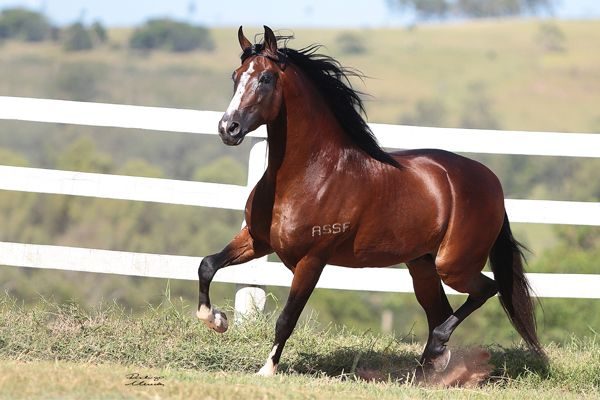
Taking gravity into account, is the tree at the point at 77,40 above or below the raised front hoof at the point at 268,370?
below

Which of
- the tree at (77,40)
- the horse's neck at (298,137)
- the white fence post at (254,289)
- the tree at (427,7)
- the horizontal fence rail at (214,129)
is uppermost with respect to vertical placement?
the horse's neck at (298,137)

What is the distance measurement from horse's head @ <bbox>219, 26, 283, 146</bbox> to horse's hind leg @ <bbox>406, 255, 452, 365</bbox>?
169cm

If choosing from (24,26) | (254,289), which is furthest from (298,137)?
(24,26)

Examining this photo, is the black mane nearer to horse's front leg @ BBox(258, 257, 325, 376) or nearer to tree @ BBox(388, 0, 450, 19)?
horse's front leg @ BBox(258, 257, 325, 376)

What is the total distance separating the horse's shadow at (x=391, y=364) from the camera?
7.23 metres

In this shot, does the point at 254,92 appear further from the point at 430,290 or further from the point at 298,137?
the point at 430,290

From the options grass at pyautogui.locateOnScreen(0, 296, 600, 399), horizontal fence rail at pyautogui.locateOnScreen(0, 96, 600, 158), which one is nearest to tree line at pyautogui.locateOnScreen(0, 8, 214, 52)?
horizontal fence rail at pyautogui.locateOnScreen(0, 96, 600, 158)

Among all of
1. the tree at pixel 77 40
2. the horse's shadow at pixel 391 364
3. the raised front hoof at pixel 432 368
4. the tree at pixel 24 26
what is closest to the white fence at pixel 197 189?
the horse's shadow at pixel 391 364

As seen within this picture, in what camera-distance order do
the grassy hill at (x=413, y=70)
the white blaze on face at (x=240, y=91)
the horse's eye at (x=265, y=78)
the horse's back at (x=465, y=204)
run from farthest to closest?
the grassy hill at (x=413, y=70) → the horse's back at (x=465, y=204) → the horse's eye at (x=265, y=78) → the white blaze on face at (x=240, y=91)

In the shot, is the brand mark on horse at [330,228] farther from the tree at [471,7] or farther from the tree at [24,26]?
the tree at [471,7]

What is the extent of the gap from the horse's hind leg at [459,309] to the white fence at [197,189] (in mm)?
820

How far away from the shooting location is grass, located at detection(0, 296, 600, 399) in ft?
21.2

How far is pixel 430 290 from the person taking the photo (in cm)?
748

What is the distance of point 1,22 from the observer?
461 feet
